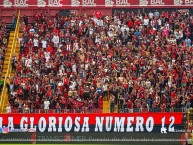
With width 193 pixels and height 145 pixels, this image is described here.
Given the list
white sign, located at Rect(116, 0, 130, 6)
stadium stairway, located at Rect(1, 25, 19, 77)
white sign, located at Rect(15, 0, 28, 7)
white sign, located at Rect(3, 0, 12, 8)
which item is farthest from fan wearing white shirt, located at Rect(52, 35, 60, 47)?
white sign, located at Rect(116, 0, 130, 6)

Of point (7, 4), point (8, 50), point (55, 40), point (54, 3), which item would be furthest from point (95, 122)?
point (7, 4)

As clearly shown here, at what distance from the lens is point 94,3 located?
153 ft

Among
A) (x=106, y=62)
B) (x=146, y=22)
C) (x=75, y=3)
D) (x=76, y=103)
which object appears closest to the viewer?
(x=76, y=103)

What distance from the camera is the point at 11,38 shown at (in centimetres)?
4300

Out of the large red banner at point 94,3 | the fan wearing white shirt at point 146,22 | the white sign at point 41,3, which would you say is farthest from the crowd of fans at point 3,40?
the fan wearing white shirt at point 146,22

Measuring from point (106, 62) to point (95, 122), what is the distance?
889cm

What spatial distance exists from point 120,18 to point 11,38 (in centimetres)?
777

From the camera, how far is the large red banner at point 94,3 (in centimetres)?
4612

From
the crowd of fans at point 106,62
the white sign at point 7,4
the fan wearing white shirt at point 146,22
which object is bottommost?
the crowd of fans at point 106,62

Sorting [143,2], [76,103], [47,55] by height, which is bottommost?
[76,103]

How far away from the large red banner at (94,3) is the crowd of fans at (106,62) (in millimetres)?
881

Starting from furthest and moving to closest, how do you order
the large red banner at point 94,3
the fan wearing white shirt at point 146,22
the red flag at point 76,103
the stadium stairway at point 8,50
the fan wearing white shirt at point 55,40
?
the large red banner at point 94,3
the fan wearing white shirt at point 146,22
the fan wearing white shirt at point 55,40
the stadium stairway at point 8,50
the red flag at point 76,103

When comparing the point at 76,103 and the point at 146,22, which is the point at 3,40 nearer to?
the point at 76,103

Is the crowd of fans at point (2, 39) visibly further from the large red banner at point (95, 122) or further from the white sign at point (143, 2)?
the white sign at point (143, 2)
